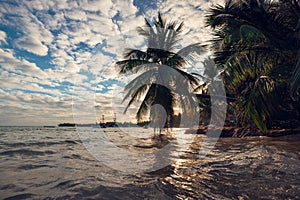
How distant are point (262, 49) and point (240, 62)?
0.95 m

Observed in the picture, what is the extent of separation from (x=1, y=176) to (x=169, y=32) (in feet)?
35.8

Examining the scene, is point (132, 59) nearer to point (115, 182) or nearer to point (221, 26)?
point (221, 26)

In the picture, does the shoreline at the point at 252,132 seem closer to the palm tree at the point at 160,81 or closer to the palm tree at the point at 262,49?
the palm tree at the point at 262,49

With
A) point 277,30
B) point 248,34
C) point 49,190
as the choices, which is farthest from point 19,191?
point 277,30

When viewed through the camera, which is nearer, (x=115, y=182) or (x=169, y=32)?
(x=115, y=182)

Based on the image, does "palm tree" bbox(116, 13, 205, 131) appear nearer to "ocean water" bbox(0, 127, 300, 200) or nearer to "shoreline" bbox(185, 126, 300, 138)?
"shoreline" bbox(185, 126, 300, 138)

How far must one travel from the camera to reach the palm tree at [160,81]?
10195mm

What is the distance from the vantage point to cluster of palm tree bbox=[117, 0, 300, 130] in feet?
19.8

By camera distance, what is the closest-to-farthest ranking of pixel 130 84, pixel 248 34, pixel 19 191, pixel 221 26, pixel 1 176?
pixel 19 191, pixel 1 176, pixel 248 34, pixel 221 26, pixel 130 84

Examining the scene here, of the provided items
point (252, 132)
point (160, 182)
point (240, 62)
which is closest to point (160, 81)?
point (240, 62)

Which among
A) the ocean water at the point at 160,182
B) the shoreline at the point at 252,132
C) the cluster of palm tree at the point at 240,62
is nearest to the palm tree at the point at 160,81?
the cluster of palm tree at the point at 240,62

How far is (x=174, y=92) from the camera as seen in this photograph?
419 inches

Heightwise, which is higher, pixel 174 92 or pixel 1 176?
pixel 174 92

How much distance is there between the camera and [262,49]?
6.57 metres
